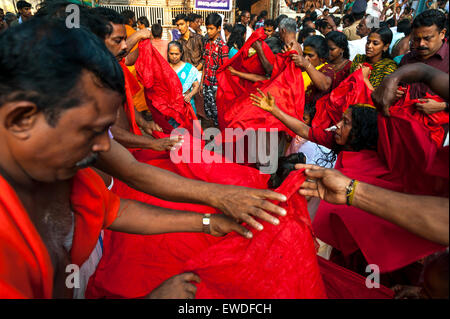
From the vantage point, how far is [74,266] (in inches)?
47.2

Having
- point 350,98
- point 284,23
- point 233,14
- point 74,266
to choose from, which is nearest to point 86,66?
point 74,266

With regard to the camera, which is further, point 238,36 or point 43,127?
point 238,36

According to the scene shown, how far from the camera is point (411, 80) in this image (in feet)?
5.34

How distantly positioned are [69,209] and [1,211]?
388 millimetres

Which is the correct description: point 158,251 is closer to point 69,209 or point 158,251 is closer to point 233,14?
point 69,209

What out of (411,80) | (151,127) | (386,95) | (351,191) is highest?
(411,80)

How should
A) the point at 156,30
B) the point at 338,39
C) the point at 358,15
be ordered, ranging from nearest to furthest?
the point at 338,39 → the point at 358,15 → the point at 156,30

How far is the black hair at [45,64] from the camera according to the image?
0.78 metres

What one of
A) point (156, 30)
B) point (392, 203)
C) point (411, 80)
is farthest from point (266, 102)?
point (156, 30)

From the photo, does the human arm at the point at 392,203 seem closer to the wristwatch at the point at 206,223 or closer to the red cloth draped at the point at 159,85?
the wristwatch at the point at 206,223

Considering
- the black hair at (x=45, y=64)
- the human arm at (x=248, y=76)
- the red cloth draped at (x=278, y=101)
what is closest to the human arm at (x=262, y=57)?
the human arm at (x=248, y=76)

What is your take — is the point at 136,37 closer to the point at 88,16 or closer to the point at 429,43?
the point at 88,16

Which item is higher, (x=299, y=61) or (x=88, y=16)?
(x=88, y=16)

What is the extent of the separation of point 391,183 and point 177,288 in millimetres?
1236
